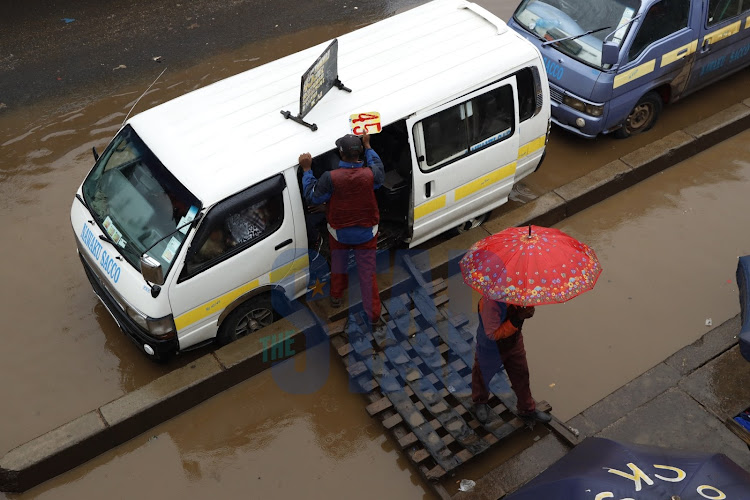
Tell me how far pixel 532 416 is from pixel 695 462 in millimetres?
1808

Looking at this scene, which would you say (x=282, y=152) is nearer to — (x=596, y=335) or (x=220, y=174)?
(x=220, y=174)

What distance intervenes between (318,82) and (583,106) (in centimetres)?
356

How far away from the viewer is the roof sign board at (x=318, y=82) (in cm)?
604

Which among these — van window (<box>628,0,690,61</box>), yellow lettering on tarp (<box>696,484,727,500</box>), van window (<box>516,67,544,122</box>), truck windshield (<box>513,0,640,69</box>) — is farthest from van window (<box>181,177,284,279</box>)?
van window (<box>628,0,690,61</box>)

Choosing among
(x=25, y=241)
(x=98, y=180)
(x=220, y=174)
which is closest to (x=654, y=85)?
(x=220, y=174)

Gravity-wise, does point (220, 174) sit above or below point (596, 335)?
above

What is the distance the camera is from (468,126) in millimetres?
6832

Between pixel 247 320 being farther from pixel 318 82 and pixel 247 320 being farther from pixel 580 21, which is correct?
pixel 580 21

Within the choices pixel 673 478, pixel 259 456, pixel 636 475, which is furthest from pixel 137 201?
pixel 673 478

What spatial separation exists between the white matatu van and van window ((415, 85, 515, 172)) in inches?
0.5

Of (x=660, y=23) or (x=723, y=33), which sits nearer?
(x=660, y=23)

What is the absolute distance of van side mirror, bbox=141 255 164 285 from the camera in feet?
17.9

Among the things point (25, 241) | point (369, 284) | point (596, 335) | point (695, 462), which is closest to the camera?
point (695, 462)

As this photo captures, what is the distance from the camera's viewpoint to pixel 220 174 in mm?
5848
